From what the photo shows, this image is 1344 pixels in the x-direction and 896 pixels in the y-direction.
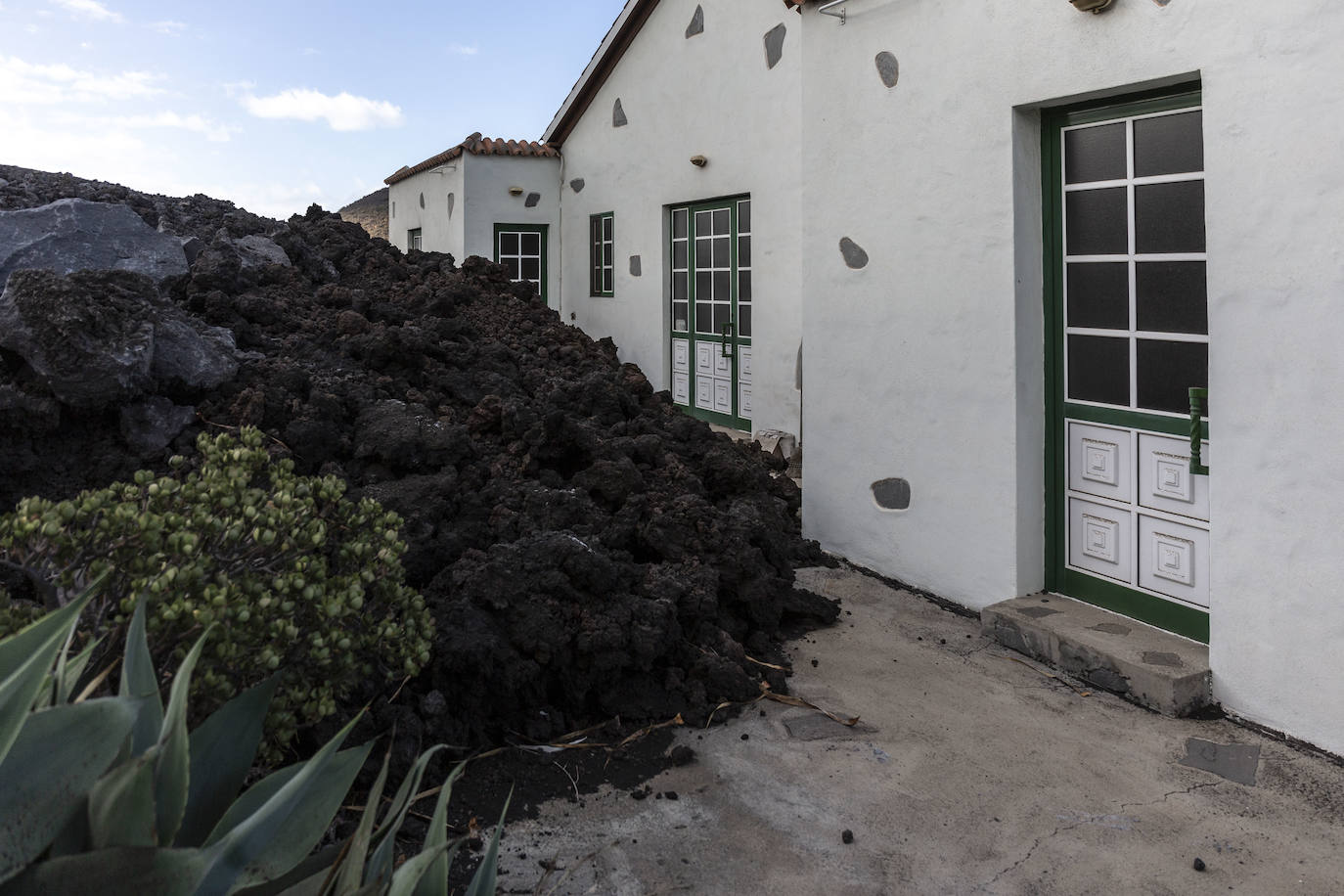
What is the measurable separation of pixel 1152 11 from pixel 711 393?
5.71 m

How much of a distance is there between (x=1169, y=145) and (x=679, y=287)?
19.5 ft

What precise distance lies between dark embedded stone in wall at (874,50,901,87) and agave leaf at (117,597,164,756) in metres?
4.52

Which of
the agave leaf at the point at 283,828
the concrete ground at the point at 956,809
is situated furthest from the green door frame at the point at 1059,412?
the agave leaf at the point at 283,828

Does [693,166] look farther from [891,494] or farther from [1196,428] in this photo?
[1196,428]

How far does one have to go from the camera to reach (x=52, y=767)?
4.40ft

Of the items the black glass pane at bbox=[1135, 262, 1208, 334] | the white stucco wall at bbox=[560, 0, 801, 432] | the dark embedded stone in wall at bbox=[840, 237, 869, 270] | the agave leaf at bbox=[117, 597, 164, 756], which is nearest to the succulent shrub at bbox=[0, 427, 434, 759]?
the agave leaf at bbox=[117, 597, 164, 756]

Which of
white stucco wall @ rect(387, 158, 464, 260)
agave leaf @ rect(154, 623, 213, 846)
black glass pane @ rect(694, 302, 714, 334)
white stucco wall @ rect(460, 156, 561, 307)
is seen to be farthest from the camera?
white stucco wall @ rect(387, 158, 464, 260)

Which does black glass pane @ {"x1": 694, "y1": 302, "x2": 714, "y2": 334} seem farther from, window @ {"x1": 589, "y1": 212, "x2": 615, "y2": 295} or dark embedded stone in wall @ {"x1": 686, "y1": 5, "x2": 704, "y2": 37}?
dark embedded stone in wall @ {"x1": 686, "y1": 5, "x2": 704, "y2": 37}

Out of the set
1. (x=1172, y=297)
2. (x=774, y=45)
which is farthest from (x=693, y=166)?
(x=1172, y=297)

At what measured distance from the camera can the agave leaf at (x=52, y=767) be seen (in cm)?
130

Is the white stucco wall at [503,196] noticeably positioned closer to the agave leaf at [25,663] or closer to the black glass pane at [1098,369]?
the black glass pane at [1098,369]

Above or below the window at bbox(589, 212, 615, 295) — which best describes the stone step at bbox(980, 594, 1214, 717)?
below

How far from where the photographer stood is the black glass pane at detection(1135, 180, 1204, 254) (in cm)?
400

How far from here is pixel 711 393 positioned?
929 cm
